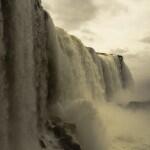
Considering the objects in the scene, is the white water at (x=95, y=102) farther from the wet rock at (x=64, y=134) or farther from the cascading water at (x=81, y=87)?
the wet rock at (x=64, y=134)

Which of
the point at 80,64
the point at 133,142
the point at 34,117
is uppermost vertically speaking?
the point at 80,64

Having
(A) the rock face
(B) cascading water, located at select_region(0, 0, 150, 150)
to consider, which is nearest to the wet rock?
(A) the rock face

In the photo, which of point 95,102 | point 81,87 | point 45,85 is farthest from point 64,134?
point 95,102

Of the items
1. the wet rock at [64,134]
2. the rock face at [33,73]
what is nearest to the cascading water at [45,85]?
the rock face at [33,73]

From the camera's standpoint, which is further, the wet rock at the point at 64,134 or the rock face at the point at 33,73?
the wet rock at the point at 64,134

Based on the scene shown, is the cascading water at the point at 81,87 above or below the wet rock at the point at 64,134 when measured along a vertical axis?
above

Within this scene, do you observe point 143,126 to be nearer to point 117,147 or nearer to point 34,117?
point 117,147

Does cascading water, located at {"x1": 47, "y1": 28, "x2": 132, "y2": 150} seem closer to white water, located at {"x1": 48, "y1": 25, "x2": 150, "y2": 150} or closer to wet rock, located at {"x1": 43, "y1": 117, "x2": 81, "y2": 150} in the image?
white water, located at {"x1": 48, "y1": 25, "x2": 150, "y2": 150}

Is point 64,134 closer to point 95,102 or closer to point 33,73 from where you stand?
point 33,73

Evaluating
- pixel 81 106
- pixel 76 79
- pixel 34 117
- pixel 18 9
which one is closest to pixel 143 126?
pixel 76 79
